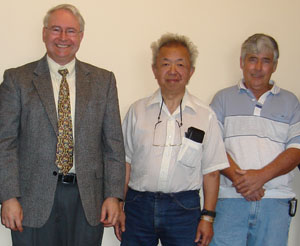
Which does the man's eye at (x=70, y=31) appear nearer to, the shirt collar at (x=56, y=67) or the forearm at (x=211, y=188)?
the shirt collar at (x=56, y=67)

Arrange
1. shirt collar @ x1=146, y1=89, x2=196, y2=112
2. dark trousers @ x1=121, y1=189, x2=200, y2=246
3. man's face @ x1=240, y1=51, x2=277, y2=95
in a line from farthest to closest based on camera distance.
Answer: man's face @ x1=240, y1=51, x2=277, y2=95 → shirt collar @ x1=146, y1=89, x2=196, y2=112 → dark trousers @ x1=121, y1=189, x2=200, y2=246

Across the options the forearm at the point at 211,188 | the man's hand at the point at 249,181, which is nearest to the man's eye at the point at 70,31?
the forearm at the point at 211,188

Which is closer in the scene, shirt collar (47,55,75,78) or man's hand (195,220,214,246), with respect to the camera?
shirt collar (47,55,75,78)

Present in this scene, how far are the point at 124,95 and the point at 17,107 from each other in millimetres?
848

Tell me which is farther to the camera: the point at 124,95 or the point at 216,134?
the point at 124,95

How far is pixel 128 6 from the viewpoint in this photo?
2.46 metres

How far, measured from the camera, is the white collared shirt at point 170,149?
6.59 feet

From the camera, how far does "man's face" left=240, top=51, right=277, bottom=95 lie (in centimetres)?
228

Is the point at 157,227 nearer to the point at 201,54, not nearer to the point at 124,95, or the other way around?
the point at 124,95

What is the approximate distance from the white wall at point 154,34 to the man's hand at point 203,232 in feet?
2.38

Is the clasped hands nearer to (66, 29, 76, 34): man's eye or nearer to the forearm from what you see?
the forearm

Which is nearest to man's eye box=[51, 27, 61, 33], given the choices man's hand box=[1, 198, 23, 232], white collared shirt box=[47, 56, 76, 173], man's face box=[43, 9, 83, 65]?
man's face box=[43, 9, 83, 65]

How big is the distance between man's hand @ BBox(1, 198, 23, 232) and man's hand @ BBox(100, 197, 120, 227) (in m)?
0.38

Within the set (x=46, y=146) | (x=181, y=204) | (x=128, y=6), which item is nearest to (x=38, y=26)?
(x=128, y=6)
